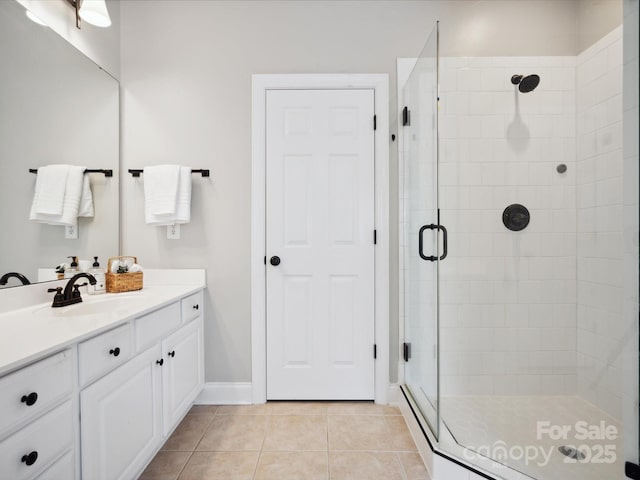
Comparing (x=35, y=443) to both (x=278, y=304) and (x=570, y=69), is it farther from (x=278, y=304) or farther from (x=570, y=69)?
(x=570, y=69)

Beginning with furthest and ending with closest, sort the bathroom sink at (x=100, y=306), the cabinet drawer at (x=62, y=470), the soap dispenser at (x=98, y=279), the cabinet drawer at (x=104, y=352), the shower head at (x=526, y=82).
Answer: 1. the soap dispenser at (x=98, y=279)
2. the shower head at (x=526, y=82)
3. the bathroom sink at (x=100, y=306)
4. the cabinet drawer at (x=104, y=352)
5. the cabinet drawer at (x=62, y=470)

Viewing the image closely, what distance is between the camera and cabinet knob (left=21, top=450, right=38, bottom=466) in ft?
2.68

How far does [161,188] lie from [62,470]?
147cm

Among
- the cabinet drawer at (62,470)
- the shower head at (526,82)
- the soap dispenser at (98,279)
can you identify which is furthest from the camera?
the soap dispenser at (98,279)

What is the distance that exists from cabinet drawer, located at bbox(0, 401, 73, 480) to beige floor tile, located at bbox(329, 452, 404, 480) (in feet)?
3.62

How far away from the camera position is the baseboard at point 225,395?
2.07 meters

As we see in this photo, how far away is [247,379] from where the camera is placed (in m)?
2.10

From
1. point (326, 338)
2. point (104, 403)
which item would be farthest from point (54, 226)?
point (326, 338)

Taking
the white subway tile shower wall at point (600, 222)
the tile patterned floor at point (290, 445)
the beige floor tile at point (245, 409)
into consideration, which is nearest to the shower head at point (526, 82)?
the white subway tile shower wall at point (600, 222)

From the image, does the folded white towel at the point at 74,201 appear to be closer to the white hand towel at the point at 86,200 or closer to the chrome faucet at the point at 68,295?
the white hand towel at the point at 86,200

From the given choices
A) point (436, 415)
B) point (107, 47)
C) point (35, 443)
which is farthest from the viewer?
point (107, 47)

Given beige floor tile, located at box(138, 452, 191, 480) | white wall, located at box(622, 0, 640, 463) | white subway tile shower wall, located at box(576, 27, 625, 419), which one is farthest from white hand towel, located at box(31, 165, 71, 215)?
white subway tile shower wall, located at box(576, 27, 625, 419)

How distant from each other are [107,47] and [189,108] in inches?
24.2

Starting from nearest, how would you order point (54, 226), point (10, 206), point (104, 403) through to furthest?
1. point (104, 403)
2. point (10, 206)
3. point (54, 226)
